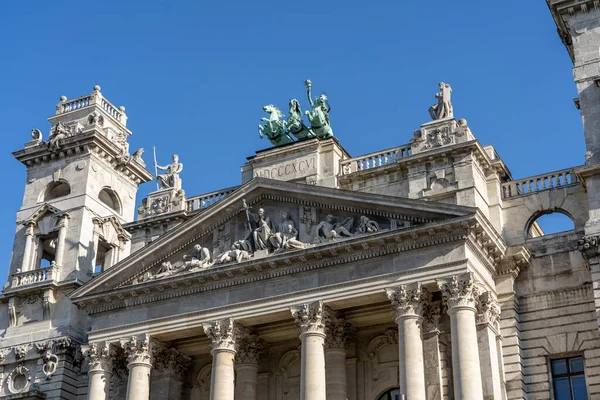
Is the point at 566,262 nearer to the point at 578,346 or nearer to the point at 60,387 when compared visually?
the point at 578,346

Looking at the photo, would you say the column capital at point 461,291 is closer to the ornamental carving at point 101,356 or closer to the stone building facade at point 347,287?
the stone building facade at point 347,287

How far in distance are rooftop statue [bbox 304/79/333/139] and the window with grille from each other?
47.8 feet

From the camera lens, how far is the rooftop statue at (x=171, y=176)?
47.5 metres

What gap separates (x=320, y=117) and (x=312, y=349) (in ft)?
41.0

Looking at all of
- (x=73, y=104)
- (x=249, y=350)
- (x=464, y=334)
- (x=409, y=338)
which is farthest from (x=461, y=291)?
(x=73, y=104)

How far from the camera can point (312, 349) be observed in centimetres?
3681

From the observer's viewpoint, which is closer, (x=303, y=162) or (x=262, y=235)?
(x=262, y=235)

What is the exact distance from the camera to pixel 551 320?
37.6 meters

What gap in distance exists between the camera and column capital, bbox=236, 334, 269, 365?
40312 mm

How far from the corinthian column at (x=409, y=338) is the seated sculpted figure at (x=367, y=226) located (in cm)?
259

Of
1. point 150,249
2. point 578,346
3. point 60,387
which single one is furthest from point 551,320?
point 60,387

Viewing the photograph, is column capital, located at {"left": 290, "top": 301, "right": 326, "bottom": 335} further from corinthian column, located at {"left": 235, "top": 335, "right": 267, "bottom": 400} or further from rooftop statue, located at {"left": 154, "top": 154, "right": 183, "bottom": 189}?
rooftop statue, located at {"left": 154, "top": 154, "right": 183, "bottom": 189}

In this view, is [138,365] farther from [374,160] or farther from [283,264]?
[374,160]

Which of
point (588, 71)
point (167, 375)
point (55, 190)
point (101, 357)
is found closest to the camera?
point (588, 71)
